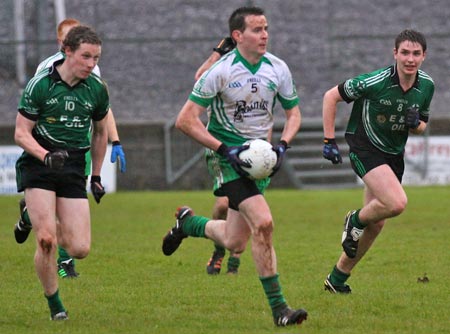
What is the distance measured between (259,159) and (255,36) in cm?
86

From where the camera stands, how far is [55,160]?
7.00 m

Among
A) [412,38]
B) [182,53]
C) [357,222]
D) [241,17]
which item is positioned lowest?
[182,53]

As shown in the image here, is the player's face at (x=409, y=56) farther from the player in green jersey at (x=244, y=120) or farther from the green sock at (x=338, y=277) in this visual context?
the green sock at (x=338, y=277)

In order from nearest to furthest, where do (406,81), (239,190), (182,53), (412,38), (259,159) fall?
(259,159)
(239,190)
(412,38)
(406,81)
(182,53)

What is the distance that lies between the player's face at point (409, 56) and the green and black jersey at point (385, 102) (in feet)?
0.52

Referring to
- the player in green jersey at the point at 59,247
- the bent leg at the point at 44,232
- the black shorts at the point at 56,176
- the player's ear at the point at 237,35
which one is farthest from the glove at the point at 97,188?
the player in green jersey at the point at 59,247

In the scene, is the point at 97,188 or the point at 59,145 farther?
the point at 97,188

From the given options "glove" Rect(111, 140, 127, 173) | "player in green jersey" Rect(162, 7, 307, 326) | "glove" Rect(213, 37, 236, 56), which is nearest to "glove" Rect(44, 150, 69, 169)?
"player in green jersey" Rect(162, 7, 307, 326)

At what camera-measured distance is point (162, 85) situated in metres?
27.3

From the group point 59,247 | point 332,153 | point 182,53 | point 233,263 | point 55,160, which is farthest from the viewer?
point 182,53

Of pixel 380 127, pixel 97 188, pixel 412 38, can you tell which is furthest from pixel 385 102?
pixel 97 188

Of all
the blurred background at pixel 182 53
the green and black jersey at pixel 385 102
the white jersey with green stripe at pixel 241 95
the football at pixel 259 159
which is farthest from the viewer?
the blurred background at pixel 182 53

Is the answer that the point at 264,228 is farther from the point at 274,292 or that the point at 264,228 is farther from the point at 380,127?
the point at 380,127

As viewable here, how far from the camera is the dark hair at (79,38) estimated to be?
728cm
